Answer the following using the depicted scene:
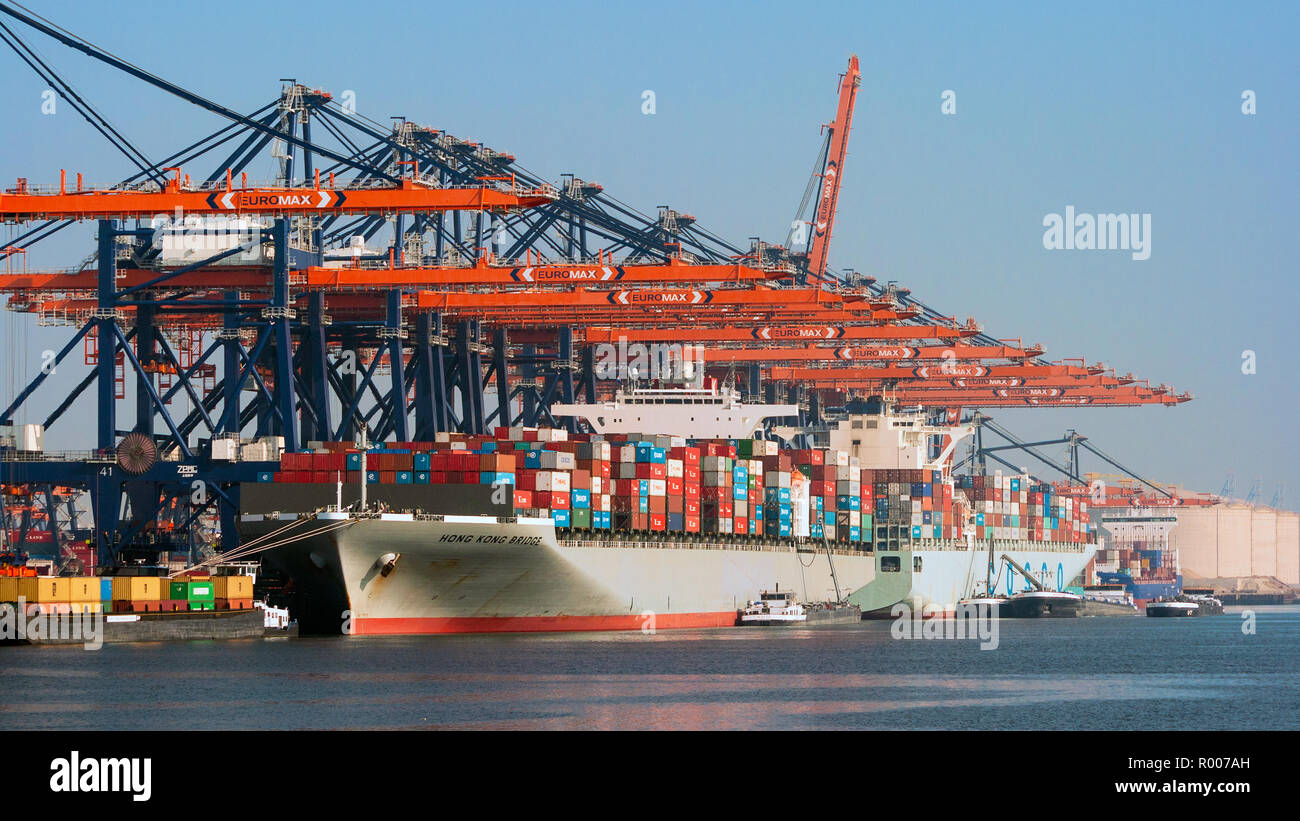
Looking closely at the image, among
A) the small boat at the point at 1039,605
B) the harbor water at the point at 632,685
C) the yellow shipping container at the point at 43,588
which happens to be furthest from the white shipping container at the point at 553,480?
the small boat at the point at 1039,605

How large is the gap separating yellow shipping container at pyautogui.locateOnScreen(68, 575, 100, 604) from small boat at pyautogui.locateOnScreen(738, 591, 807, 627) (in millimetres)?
29012

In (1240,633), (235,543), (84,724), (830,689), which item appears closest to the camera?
(84,724)

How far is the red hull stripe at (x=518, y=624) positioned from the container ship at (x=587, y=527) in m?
0.07

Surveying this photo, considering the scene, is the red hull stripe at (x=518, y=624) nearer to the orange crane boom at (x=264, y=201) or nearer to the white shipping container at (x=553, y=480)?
the white shipping container at (x=553, y=480)

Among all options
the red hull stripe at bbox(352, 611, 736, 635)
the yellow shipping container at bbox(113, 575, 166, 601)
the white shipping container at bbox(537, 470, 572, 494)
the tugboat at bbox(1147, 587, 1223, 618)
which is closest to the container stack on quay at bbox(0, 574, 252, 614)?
the yellow shipping container at bbox(113, 575, 166, 601)

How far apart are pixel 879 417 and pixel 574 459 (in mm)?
35810

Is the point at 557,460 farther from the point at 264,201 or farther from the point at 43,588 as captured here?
the point at 43,588

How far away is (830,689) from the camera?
142 feet

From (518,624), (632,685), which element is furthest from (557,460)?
(632,685)

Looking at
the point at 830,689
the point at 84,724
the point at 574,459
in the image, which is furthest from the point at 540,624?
the point at 84,724

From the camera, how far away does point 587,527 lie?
65438 mm

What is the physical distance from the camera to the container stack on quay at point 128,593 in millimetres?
55312
